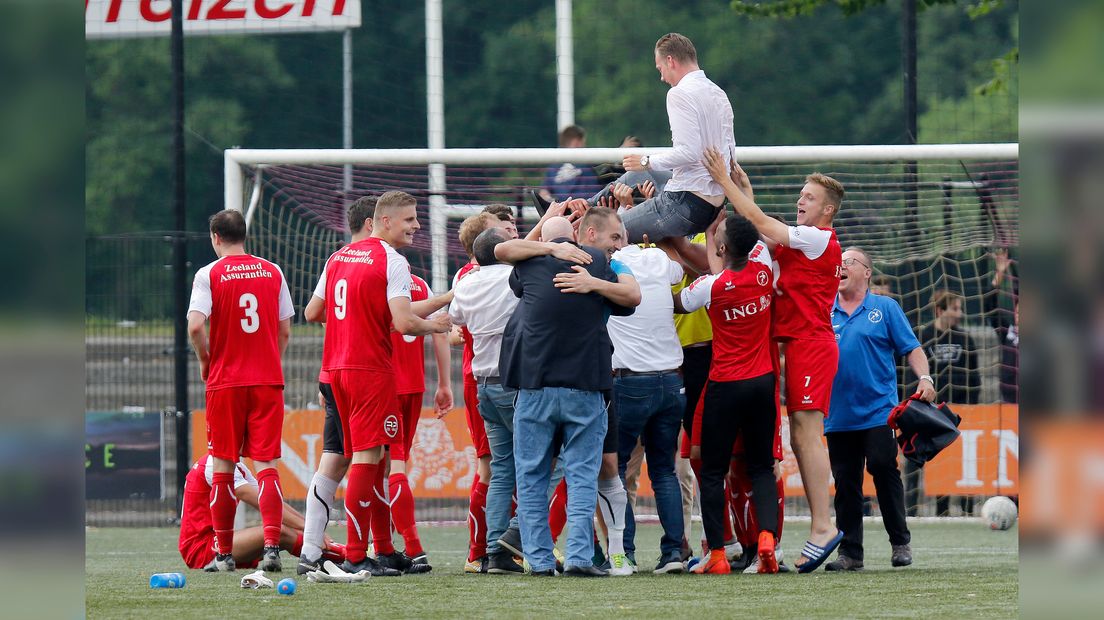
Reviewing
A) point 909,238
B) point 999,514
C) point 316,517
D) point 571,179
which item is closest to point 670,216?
point 316,517

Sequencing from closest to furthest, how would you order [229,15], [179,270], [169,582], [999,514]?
1. [169,582]
2. [999,514]
3. [179,270]
4. [229,15]

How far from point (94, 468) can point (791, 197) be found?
6323mm

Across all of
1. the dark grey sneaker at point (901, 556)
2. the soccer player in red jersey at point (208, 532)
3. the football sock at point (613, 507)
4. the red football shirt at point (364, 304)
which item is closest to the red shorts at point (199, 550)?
the soccer player in red jersey at point (208, 532)

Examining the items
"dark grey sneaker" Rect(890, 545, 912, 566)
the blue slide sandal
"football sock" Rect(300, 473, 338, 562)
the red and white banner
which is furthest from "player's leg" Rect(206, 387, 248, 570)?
the red and white banner

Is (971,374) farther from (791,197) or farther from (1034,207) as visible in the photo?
(1034,207)

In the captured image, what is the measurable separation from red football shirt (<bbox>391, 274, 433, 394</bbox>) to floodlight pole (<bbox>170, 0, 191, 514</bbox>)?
4298mm

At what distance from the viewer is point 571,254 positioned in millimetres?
6793

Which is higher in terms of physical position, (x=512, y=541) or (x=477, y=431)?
(x=477, y=431)

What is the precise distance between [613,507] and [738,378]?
92cm

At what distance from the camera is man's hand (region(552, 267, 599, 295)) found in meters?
6.73

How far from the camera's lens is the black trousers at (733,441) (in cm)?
695

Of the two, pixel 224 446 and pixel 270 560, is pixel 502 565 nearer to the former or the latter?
pixel 270 560

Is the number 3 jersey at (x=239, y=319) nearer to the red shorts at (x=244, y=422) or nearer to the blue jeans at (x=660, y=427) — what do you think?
the red shorts at (x=244, y=422)

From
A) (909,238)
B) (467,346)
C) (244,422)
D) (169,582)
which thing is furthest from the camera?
(909,238)
